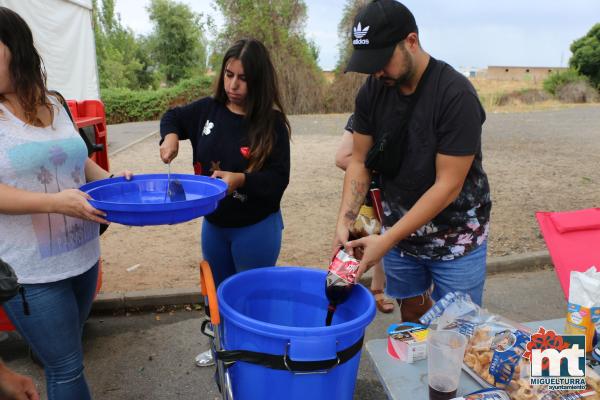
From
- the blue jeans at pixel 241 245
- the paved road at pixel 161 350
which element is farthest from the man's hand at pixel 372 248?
the paved road at pixel 161 350

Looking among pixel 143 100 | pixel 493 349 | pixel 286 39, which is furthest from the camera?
pixel 143 100

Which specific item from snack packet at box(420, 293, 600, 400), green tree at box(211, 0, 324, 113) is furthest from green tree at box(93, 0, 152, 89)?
snack packet at box(420, 293, 600, 400)

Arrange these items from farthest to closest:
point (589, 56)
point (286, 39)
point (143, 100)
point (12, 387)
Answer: point (589, 56)
point (143, 100)
point (286, 39)
point (12, 387)

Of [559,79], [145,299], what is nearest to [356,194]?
[145,299]

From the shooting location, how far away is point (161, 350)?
3.07m

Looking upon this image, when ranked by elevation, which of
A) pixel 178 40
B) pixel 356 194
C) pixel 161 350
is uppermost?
pixel 178 40

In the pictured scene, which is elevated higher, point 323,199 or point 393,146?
point 393,146

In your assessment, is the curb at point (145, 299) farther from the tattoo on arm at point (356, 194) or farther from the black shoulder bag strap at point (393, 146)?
the black shoulder bag strap at point (393, 146)

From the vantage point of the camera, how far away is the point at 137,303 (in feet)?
11.7

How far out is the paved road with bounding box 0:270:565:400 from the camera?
2688 millimetres

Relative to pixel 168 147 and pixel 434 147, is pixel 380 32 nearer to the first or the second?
pixel 434 147

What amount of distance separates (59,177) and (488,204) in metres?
1.67

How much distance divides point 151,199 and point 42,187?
17.8 inches

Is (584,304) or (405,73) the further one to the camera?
(405,73)
